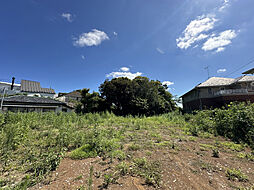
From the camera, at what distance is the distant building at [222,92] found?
1323cm

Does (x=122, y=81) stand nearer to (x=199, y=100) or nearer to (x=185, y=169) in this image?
(x=199, y=100)

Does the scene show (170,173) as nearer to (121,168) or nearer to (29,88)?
(121,168)

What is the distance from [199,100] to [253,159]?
1555cm

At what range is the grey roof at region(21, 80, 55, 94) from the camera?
26.4m

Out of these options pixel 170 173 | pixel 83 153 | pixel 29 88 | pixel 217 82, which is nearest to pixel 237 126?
pixel 170 173

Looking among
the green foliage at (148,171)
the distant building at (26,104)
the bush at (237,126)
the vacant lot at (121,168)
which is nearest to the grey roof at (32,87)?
the distant building at (26,104)

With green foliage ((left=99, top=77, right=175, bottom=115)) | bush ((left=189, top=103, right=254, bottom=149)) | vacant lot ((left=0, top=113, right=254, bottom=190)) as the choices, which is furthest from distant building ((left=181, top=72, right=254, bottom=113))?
vacant lot ((left=0, top=113, right=254, bottom=190))

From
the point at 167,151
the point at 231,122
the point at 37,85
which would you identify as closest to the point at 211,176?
the point at 167,151

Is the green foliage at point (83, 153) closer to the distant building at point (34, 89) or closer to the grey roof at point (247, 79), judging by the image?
the grey roof at point (247, 79)

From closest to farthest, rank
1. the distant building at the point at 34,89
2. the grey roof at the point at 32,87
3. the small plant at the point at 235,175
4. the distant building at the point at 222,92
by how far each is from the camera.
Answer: the small plant at the point at 235,175
the distant building at the point at 222,92
the distant building at the point at 34,89
the grey roof at the point at 32,87

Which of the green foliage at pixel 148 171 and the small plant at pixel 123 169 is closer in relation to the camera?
the green foliage at pixel 148 171

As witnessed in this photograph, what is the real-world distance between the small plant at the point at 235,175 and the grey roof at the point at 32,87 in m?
36.3

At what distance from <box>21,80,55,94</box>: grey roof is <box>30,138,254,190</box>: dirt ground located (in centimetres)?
3381

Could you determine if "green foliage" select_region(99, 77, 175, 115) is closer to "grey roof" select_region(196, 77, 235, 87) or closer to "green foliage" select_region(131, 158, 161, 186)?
"grey roof" select_region(196, 77, 235, 87)
